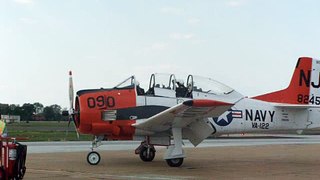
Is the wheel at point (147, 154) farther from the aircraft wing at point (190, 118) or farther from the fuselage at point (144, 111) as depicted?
the aircraft wing at point (190, 118)

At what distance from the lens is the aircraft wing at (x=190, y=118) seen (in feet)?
41.6

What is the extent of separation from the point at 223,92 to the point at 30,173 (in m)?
6.76

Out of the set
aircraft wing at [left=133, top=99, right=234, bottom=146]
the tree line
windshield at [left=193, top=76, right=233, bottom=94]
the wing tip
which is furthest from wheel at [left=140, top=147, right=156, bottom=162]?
the tree line

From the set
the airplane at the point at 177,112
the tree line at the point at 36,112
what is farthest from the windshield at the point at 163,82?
the tree line at the point at 36,112

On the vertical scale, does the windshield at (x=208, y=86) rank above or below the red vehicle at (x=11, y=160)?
above

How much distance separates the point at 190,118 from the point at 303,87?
535 centimetres

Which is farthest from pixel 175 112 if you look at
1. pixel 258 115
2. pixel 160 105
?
pixel 258 115

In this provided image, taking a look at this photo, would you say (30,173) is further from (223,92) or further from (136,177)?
(223,92)

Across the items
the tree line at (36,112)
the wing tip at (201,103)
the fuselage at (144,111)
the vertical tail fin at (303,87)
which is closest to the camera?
the wing tip at (201,103)

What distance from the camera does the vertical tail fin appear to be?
16922mm

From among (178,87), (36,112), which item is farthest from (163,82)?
(36,112)

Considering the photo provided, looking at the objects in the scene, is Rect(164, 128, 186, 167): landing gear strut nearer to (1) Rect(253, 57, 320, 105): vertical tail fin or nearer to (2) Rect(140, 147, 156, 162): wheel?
(2) Rect(140, 147, 156, 162): wheel

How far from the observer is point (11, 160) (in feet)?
30.1

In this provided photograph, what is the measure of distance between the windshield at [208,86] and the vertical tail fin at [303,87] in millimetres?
1853
